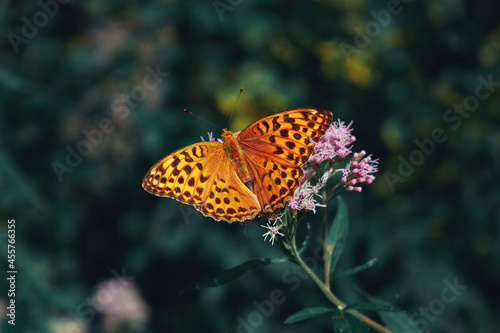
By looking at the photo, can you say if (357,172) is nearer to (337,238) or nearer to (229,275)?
(337,238)

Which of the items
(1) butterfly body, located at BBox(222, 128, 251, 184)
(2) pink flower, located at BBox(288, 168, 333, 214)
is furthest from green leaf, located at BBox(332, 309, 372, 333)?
(1) butterfly body, located at BBox(222, 128, 251, 184)

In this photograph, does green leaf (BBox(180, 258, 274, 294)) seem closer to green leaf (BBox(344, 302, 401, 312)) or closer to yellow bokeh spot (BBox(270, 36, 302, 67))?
green leaf (BBox(344, 302, 401, 312))

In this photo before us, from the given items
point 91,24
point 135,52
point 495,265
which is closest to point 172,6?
point 135,52

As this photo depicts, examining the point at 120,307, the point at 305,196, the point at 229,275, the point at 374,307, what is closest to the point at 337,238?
the point at 305,196

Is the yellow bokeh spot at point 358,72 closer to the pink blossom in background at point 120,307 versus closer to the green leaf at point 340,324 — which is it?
the green leaf at point 340,324

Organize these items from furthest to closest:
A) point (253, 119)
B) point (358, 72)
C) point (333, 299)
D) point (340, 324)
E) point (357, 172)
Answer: point (358, 72) → point (253, 119) → point (357, 172) → point (333, 299) → point (340, 324)

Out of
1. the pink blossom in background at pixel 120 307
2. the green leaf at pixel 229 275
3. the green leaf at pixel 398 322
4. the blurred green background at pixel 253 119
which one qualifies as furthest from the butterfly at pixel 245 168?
the pink blossom in background at pixel 120 307

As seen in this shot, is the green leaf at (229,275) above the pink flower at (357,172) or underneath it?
underneath
